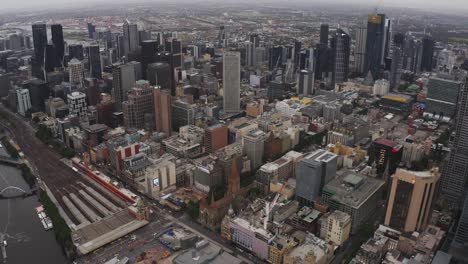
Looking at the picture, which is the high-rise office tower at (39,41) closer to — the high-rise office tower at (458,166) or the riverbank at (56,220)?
the riverbank at (56,220)

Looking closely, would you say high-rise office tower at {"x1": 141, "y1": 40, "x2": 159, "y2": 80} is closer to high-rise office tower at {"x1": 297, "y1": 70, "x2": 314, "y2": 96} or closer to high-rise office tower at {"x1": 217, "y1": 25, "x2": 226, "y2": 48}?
high-rise office tower at {"x1": 297, "y1": 70, "x2": 314, "y2": 96}

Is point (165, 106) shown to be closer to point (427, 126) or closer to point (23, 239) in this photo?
point (23, 239)

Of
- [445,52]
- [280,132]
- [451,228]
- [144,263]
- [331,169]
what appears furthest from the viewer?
[445,52]

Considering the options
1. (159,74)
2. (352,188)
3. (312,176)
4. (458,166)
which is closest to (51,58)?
(159,74)

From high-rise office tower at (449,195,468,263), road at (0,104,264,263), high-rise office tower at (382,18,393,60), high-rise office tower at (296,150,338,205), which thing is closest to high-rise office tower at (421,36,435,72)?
high-rise office tower at (382,18,393,60)

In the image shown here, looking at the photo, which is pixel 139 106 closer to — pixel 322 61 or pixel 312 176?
pixel 312 176

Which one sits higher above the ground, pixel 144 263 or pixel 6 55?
pixel 6 55

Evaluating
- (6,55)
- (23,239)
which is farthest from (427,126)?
(6,55)

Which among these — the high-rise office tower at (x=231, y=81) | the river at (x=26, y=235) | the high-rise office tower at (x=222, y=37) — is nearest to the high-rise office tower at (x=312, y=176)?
the river at (x=26, y=235)
